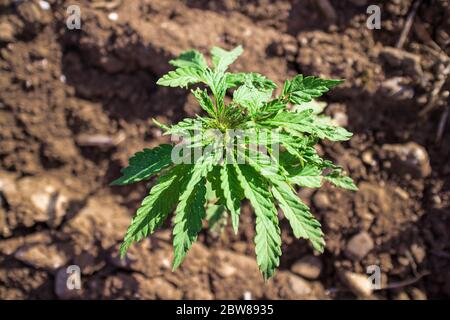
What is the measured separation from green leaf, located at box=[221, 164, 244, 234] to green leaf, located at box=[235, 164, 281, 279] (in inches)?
1.7

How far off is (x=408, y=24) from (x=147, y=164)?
2.94 m

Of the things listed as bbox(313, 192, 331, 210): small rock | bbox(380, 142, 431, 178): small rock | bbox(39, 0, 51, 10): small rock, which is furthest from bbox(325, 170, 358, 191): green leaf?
bbox(39, 0, 51, 10): small rock

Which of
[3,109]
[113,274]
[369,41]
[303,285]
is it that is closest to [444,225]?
[303,285]

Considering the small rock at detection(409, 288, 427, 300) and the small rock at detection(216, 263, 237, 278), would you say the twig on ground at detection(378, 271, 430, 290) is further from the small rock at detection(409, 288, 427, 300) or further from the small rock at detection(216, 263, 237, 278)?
the small rock at detection(216, 263, 237, 278)

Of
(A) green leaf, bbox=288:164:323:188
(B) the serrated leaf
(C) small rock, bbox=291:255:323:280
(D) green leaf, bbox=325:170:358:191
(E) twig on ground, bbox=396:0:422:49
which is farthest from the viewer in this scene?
(E) twig on ground, bbox=396:0:422:49

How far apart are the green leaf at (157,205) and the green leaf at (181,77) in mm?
502

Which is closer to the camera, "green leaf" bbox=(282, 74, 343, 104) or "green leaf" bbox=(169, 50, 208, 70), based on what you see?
"green leaf" bbox=(282, 74, 343, 104)

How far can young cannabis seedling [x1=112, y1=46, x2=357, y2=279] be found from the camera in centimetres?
208

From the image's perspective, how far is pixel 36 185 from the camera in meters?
3.53

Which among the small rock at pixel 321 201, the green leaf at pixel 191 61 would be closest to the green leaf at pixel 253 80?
the green leaf at pixel 191 61

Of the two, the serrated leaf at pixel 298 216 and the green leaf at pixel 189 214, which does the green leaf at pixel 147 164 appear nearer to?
the green leaf at pixel 189 214

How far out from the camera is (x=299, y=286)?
11.0ft

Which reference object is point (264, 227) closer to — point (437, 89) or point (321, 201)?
point (321, 201)

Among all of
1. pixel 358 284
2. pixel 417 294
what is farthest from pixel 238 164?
pixel 417 294
